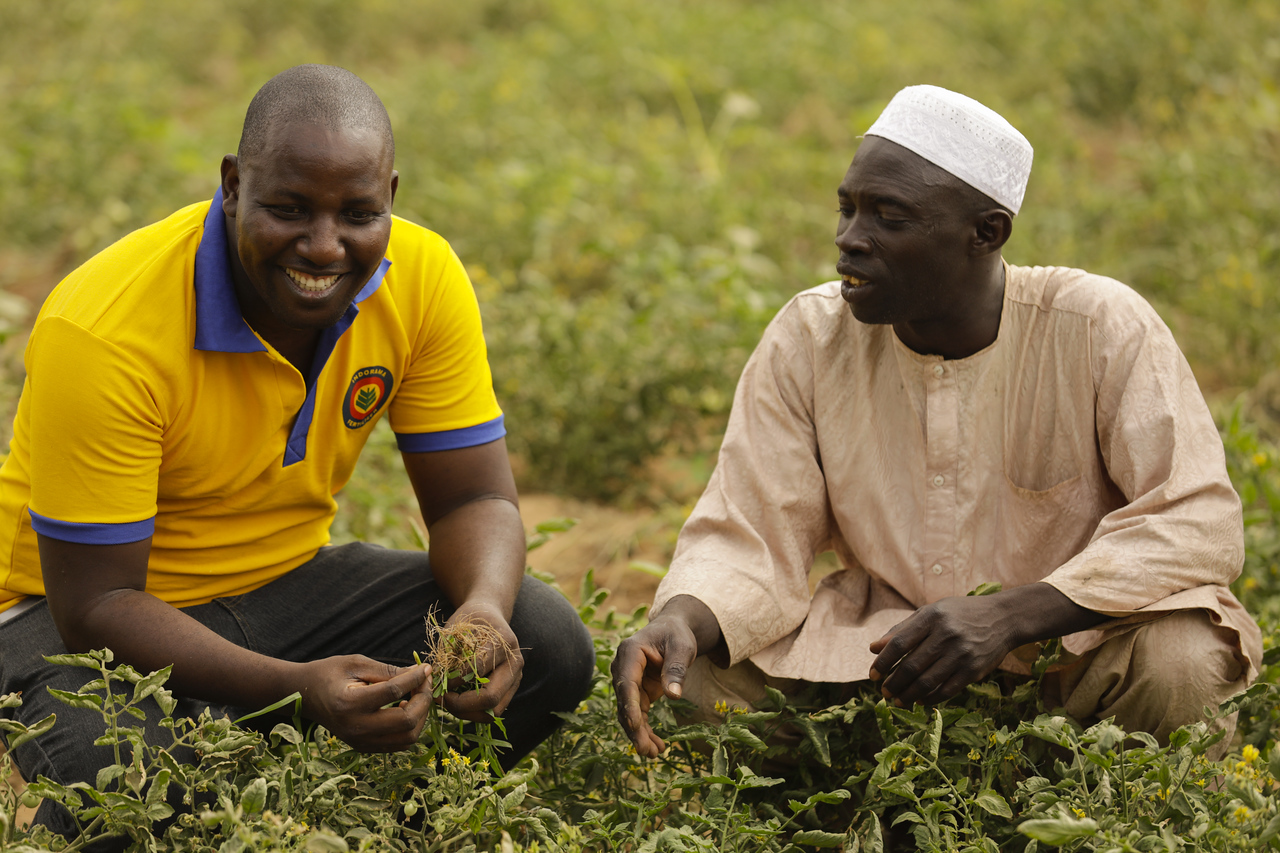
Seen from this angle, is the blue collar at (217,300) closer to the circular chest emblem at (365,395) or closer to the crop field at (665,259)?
the circular chest emblem at (365,395)

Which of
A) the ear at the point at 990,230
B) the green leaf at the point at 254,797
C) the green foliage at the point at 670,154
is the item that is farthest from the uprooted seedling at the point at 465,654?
the green foliage at the point at 670,154

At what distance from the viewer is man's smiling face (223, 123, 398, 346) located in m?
1.96

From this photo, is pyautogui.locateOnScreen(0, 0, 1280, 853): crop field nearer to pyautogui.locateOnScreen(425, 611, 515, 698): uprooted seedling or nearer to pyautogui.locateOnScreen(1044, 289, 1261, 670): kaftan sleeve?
pyautogui.locateOnScreen(425, 611, 515, 698): uprooted seedling

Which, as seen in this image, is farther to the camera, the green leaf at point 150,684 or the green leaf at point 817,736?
the green leaf at point 817,736

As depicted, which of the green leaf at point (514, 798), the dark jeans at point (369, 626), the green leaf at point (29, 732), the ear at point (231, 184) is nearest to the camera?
the green leaf at point (29, 732)

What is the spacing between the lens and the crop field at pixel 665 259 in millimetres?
1944

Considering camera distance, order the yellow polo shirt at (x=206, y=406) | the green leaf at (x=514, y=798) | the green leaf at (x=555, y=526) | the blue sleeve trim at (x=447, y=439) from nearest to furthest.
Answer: the green leaf at (x=514, y=798)
the yellow polo shirt at (x=206, y=406)
the blue sleeve trim at (x=447, y=439)
the green leaf at (x=555, y=526)

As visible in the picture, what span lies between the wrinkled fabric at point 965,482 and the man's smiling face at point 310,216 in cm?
86

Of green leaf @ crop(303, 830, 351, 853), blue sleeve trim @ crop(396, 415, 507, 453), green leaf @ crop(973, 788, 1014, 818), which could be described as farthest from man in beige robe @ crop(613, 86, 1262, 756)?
green leaf @ crop(303, 830, 351, 853)

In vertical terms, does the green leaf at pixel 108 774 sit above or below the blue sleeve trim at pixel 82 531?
→ below

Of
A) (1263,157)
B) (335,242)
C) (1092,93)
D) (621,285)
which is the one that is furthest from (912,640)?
(1092,93)

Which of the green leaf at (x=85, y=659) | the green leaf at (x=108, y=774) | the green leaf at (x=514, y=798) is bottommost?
the green leaf at (x=514, y=798)

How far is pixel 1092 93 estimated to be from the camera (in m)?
7.22

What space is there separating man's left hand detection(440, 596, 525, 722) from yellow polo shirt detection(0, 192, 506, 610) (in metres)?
0.41
